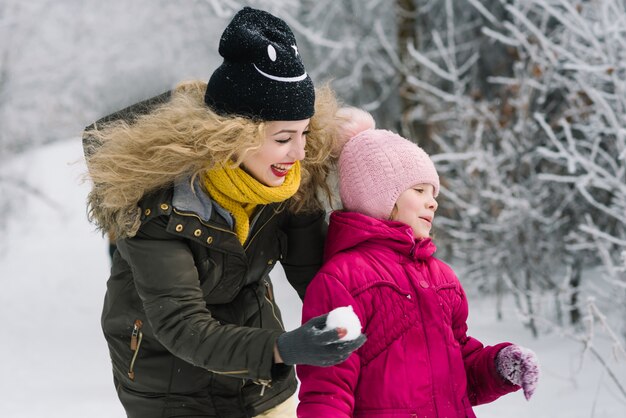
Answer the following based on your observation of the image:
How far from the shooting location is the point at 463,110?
7152 mm

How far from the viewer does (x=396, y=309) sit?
229cm

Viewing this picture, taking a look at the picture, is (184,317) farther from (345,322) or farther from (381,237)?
(381,237)

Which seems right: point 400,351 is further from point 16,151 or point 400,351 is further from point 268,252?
point 16,151

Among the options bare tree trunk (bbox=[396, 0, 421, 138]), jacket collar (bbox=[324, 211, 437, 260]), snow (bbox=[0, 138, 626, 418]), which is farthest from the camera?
bare tree trunk (bbox=[396, 0, 421, 138])

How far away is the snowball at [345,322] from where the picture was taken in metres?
1.88

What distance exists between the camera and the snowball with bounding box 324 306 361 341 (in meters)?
1.88

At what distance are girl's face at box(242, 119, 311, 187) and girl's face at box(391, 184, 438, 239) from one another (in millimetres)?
329

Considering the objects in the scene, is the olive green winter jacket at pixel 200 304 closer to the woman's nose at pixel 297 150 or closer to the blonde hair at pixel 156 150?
the blonde hair at pixel 156 150

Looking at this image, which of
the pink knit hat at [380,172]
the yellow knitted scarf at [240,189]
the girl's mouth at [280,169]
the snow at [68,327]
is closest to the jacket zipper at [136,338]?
the yellow knitted scarf at [240,189]

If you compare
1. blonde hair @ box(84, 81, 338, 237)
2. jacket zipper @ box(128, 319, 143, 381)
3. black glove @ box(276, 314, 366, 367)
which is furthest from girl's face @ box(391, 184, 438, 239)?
jacket zipper @ box(128, 319, 143, 381)

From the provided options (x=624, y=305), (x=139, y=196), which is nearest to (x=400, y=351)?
(x=139, y=196)

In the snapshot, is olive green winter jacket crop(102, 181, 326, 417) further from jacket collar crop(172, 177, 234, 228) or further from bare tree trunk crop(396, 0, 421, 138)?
bare tree trunk crop(396, 0, 421, 138)

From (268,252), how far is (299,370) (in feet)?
1.43

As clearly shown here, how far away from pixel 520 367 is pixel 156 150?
1160mm
